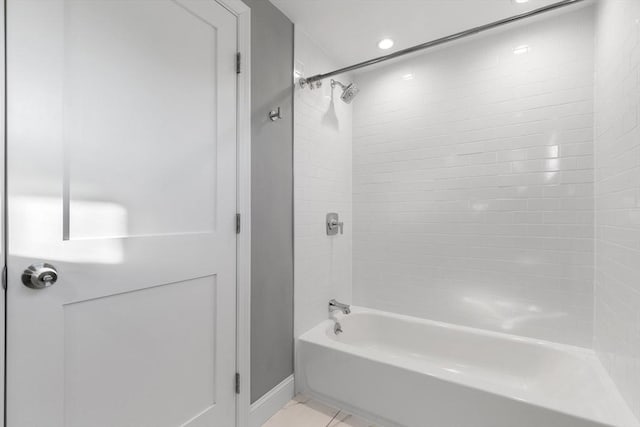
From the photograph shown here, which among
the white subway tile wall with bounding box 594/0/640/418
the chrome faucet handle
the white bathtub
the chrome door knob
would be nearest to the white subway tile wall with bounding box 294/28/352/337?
the chrome faucet handle

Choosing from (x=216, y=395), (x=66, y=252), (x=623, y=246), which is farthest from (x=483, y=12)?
(x=216, y=395)

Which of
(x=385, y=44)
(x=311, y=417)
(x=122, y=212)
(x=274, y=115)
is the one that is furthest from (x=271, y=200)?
(x=385, y=44)

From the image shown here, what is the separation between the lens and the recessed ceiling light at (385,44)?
2.28 metres

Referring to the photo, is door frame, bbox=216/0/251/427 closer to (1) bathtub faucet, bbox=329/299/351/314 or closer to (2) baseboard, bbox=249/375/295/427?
(2) baseboard, bbox=249/375/295/427

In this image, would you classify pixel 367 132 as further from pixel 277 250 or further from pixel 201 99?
pixel 201 99

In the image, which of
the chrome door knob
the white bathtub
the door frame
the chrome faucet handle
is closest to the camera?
the chrome door knob

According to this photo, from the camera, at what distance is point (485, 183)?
2.18 metres

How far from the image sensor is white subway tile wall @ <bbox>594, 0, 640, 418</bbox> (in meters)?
1.27

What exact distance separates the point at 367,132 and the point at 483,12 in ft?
3.61

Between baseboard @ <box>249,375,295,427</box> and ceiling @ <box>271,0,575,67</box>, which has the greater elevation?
ceiling @ <box>271,0,575,67</box>

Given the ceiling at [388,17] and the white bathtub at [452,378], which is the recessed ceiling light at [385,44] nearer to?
the ceiling at [388,17]

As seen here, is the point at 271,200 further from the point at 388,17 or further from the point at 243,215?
the point at 388,17

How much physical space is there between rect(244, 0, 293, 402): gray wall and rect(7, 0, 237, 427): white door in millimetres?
175

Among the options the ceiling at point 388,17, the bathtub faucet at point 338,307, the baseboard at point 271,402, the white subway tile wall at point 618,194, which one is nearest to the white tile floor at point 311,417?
the baseboard at point 271,402
